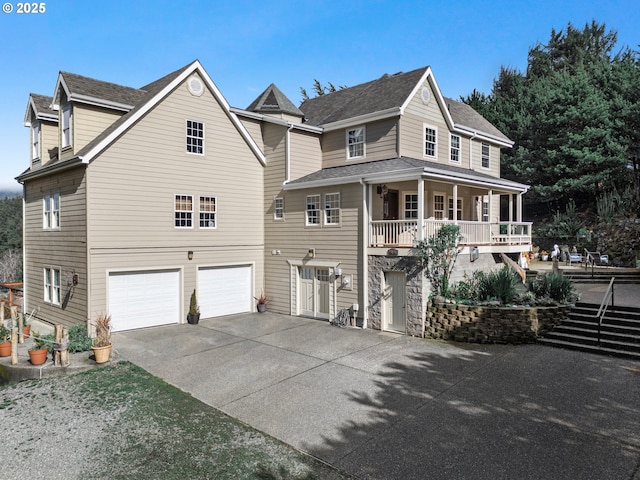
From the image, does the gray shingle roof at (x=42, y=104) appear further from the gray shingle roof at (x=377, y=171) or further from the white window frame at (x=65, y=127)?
the gray shingle roof at (x=377, y=171)

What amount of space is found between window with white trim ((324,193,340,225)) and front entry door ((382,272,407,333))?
3.05 metres

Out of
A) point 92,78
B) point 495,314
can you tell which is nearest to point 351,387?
point 495,314

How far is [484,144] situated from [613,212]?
11039mm

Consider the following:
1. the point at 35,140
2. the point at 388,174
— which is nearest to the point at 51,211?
the point at 35,140

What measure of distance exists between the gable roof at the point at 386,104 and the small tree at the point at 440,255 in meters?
5.78

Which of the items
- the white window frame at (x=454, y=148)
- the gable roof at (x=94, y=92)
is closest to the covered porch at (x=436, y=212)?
the white window frame at (x=454, y=148)

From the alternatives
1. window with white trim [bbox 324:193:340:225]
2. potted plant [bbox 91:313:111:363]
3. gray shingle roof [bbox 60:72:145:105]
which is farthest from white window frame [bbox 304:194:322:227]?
potted plant [bbox 91:313:111:363]

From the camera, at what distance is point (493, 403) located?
8.20 metres

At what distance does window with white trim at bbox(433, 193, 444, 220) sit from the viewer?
61.7ft

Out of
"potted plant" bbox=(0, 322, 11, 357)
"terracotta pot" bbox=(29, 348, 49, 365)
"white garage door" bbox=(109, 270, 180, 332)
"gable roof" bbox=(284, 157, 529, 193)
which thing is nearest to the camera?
"terracotta pot" bbox=(29, 348, 49, 365)

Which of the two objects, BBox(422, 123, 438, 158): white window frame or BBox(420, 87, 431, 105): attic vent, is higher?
BBox(420, 87, 431, 105): attic vent

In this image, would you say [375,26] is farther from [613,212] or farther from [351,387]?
[613,212]

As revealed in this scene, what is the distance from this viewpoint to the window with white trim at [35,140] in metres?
17.3

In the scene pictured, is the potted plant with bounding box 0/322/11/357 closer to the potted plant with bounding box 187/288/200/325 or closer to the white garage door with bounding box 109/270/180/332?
the white garage door with bounding box 109/270/180/332
